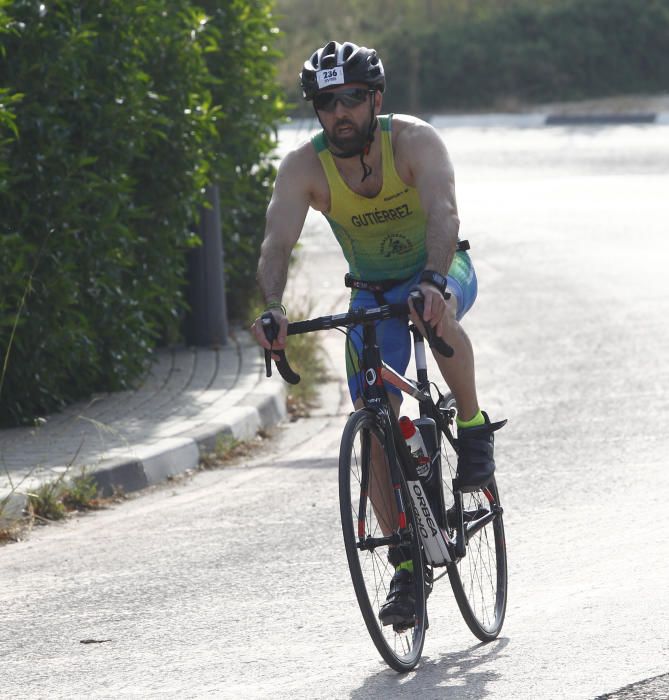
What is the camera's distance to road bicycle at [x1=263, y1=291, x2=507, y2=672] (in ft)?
16.1

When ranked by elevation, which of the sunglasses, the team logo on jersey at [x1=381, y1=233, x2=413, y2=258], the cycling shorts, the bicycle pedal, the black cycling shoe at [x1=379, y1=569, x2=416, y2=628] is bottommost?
the bicycle pedal

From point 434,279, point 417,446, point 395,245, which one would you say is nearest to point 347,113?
point 395,245

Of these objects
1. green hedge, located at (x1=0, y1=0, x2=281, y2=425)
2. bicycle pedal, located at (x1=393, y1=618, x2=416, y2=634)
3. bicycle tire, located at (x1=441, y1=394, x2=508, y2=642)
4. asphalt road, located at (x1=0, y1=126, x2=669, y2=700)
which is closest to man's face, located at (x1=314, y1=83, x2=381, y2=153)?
bicycle tire, located at (x1=441, y1=394, x2=508, y2=642)

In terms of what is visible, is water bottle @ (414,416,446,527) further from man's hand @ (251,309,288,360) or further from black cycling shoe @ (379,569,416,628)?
man's hand @ (251,309,288,360)

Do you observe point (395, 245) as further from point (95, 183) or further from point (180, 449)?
point (95, 183)

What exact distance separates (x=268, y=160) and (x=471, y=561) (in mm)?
7303

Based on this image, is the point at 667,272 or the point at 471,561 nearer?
the point at 471,561

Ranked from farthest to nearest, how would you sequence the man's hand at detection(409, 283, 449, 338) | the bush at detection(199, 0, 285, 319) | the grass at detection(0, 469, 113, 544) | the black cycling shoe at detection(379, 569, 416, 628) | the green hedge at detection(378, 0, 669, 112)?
the green hedge at detection(378, 0, 669, 112)
the bush at detection(199, 0, 285, 319)
the grass at detection(0, 469, 113, 544)
the black cycling shoe at detection(379, 569, 416, 628)
the man's hand at detection(409, 283, 449, 338)

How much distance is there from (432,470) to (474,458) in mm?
213

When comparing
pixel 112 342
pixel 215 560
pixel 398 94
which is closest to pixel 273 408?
pixel 112 342

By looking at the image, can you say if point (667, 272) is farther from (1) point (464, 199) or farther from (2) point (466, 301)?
(2) point (466, 301)

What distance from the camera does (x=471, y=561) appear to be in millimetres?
5762

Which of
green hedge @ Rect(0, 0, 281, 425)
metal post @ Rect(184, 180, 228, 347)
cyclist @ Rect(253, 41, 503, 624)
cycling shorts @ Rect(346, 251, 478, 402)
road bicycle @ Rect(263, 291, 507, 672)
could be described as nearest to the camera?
road bicycle @ Rect(263, 291, 507, 672)

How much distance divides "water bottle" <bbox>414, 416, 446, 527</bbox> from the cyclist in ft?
0.36
